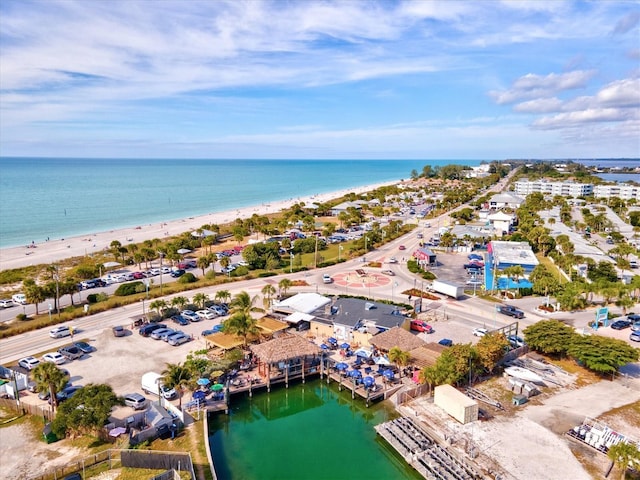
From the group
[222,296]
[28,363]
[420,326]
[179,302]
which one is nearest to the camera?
[28,363]

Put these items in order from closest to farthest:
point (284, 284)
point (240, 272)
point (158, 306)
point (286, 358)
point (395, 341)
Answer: point (286, 358) < point (395, 341) < point (158, 306) < point (284, 284) < point (240, 272)

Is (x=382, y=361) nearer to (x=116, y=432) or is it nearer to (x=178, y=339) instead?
(x=178, y=339)

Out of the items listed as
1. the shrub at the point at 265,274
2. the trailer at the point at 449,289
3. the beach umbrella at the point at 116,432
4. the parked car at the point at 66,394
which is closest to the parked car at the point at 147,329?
the parked car at the point at 66,394

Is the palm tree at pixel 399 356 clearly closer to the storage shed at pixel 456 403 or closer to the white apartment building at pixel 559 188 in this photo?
the storage shed at pixel 456 403

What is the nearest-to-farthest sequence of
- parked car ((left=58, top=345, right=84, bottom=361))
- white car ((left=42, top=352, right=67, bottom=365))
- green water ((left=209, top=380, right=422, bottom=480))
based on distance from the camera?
green water ((left=209, top=380, right=422, bottom=480))
white car ((left=42, top=352, right=67, bottom=365))
parked car ((left=58, top=345, right=84, bottom=361))

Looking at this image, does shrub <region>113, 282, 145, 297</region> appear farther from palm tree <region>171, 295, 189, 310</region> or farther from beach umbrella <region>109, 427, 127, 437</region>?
beach umbrella <region>109, 427, 127, 437</region>

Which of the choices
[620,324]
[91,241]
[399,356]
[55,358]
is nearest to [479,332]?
[399,356]

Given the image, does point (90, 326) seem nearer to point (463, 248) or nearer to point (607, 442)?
point (607, 442)

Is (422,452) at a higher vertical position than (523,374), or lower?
lower

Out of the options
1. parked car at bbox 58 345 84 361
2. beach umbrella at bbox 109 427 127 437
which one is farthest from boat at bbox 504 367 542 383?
parked car at bbox 58 345 84 361
